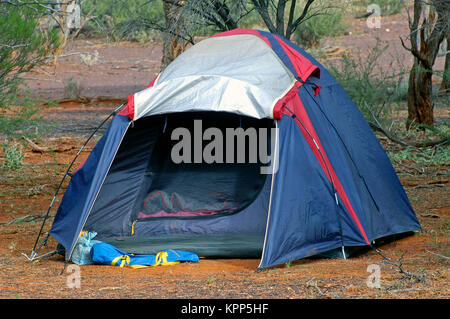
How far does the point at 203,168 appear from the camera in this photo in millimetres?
6766

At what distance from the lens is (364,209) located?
6.03 metres

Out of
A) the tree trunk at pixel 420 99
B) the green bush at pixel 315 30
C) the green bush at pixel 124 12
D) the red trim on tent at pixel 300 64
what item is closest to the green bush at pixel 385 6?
the green bush at pixel 315 30

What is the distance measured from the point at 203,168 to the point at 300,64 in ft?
4.73

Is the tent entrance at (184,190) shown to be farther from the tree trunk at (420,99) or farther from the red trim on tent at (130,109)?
the tree trunk at (420,99)

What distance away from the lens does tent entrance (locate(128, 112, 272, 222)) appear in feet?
21.4

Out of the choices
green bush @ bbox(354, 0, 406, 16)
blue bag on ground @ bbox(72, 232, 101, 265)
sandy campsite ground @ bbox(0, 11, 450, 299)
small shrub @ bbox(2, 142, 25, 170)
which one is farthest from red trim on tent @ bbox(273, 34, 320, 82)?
green bush @ bbox(354, 0, 406, 16)

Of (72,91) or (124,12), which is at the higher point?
(124,12)

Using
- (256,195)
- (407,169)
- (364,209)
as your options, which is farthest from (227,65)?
(407,169)

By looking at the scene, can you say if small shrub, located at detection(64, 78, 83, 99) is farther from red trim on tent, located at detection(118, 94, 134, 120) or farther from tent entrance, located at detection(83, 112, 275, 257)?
red trim on tent, located at detection(118, 94, 134, 120)

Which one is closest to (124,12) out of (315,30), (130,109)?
(315,30)

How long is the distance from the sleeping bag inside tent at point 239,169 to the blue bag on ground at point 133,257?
22cm

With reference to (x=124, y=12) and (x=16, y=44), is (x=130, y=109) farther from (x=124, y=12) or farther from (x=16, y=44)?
(x=124, y=12)

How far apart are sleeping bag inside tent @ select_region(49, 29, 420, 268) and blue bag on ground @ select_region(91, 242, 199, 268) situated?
216mm

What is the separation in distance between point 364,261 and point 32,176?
259 inches
